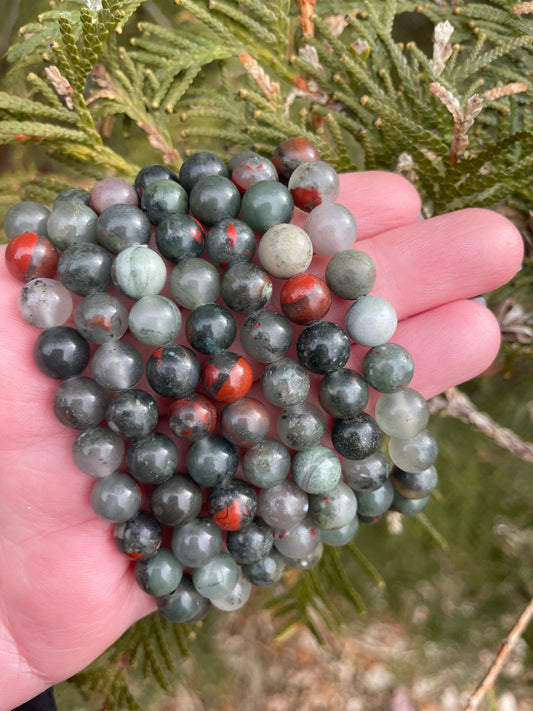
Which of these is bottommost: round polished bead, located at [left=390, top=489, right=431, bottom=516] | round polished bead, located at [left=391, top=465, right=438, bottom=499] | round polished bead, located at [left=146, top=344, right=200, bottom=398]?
round polished bead, located at [left=390, top=489, right=431, bottom=516]

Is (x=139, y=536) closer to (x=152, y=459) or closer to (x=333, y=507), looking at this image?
(x=152, y=459)

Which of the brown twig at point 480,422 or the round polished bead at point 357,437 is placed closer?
the round polished bead at point 357,437

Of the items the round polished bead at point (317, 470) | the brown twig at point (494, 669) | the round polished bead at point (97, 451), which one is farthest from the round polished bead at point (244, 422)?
the brown twig at point (494, 669)

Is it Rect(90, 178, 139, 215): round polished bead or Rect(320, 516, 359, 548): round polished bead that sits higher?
Rect(90, 178, 139, 215): round polished bead

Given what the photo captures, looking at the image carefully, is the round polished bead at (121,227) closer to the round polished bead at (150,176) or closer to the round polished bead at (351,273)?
the round polished bead at (150,176)

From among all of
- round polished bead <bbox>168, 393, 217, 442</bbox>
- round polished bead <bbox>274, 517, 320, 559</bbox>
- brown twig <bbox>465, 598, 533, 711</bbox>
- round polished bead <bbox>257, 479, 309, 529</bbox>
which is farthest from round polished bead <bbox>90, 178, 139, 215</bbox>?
brown twig <bbox>465, 598, 533, 711</bbox>

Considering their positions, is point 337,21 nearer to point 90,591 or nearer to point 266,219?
point 266,219

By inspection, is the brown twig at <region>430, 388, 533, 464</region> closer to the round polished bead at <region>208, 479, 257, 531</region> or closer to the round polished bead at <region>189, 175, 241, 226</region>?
the round polished bead at <region>208, 479, 257, 531</region>
